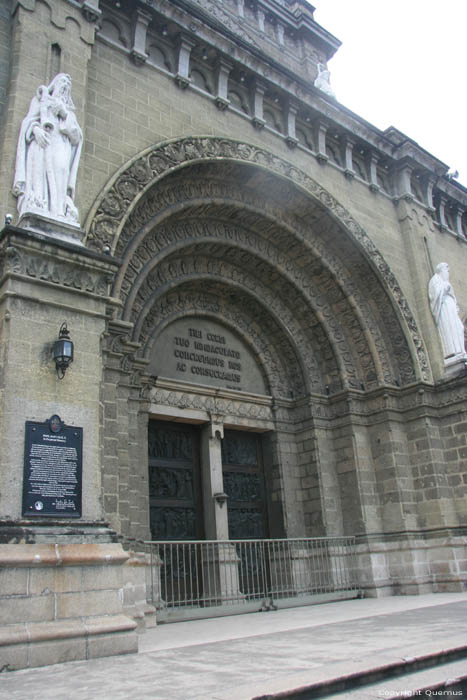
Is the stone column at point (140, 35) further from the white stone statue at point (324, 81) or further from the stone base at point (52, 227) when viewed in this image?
the white stone statue at point (324, 81)

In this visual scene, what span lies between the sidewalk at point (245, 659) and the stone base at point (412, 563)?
13.7 ft

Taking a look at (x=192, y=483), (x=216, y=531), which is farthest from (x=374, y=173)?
(x=216, y=531)

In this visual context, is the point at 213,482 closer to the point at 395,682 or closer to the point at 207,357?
the point at 207,357

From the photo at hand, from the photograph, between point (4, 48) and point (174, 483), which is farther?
point (174, 483)

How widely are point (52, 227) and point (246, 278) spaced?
664 cm

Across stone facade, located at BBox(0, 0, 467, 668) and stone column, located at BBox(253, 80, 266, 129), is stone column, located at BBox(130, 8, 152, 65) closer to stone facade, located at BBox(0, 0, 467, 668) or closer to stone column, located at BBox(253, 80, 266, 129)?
stone facade, located at BBox(0, 0, 467, 668)

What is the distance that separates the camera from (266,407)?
43.8ft

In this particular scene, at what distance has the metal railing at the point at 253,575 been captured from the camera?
10008mm

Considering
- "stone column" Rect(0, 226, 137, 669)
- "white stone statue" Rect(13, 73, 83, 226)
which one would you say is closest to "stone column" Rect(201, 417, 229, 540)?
"stone column" Rect(0, 226, 137, 669)

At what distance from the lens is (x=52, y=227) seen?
7.45 metres

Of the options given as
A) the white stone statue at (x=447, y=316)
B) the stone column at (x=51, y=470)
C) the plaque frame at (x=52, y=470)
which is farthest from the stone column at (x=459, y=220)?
the plaque frame at (x=52, y=470)

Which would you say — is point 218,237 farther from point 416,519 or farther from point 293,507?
point 416,519

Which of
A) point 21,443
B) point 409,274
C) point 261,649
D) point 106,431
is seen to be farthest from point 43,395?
point 409,274

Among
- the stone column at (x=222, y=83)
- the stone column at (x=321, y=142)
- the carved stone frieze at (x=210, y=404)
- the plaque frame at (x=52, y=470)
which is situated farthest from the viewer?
the stone column at (x=321, y=142)
